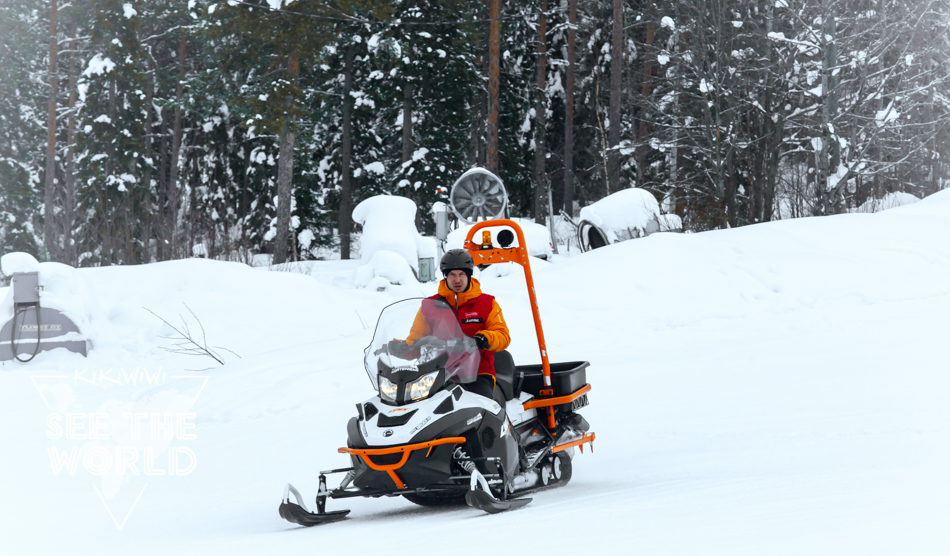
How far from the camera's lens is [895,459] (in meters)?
4.42

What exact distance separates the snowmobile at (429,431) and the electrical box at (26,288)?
7808mm

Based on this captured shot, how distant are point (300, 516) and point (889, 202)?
63.3ft

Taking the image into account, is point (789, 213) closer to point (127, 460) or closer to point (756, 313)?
point (756, 313)

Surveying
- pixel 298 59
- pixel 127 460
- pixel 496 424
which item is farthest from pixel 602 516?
pixel 298 59

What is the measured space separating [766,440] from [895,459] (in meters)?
1.30

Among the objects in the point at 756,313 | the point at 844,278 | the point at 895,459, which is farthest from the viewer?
the point at 844,278

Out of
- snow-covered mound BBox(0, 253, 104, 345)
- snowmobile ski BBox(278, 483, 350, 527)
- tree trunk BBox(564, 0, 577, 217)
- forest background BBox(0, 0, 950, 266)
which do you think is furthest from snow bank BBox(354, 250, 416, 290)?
tree trunk BBox(564, 0, 577, 217)

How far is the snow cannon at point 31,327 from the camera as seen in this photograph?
10.5 meters

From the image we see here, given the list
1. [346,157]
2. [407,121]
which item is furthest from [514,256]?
[346,157]

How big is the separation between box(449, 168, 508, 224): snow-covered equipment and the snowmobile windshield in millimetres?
11891

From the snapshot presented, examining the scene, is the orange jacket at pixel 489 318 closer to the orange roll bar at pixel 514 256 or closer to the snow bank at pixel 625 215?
the orange roll bar at pixel 514 256

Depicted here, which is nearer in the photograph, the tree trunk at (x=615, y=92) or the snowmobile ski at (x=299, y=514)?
the snowmobile ski at (x=299, y=514)

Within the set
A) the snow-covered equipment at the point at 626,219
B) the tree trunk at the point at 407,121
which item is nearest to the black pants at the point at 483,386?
the snow-covered equipment at the point at 626,219

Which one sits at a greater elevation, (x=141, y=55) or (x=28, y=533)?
(x=141, y=55)
